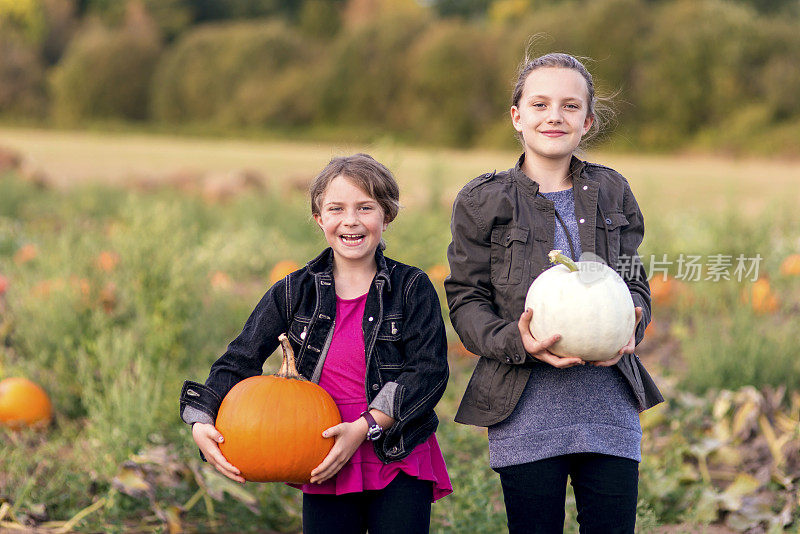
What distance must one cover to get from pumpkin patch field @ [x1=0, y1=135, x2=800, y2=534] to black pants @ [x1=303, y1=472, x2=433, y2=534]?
2.07 ft

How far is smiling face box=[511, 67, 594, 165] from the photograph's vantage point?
2.20m

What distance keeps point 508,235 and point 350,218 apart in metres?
0.42

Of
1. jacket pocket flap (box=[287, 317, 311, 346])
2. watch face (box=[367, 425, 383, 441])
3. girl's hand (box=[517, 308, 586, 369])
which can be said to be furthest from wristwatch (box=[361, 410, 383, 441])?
girl's hand (box=[517, 308, 586, 369])

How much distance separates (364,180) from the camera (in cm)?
226

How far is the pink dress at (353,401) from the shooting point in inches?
87.0

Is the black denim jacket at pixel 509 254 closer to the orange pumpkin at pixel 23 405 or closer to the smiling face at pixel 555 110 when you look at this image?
the smiling face at pixel 555 110

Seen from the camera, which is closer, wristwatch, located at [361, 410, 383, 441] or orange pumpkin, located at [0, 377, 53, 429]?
wristwatch, located at [361, 410, 383, 441]

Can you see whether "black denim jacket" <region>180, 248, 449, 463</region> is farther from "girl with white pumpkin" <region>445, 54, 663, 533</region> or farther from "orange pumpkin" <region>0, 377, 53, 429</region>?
"orange pumpkin" <region>0, 377, 53, 429</region>

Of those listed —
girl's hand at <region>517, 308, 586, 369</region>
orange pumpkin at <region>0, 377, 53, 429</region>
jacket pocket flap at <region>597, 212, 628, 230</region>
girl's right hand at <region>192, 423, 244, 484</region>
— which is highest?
jacket pocket flap at <region>597, 212, 628, 230</region>

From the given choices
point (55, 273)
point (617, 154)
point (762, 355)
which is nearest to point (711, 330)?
point (762, 355)

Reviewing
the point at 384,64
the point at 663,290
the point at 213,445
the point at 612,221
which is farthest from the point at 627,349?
the point at 384,64

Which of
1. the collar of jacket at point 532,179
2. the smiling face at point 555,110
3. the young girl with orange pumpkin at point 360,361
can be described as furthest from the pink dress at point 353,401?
the smiling face at point 555,110

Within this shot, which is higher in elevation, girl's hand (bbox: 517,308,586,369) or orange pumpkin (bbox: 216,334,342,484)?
girl's hand (bbox: 517,308,586,369)

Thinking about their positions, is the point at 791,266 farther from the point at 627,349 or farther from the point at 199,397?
the point at 199,397
